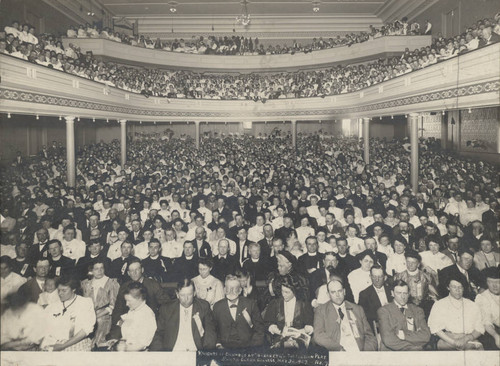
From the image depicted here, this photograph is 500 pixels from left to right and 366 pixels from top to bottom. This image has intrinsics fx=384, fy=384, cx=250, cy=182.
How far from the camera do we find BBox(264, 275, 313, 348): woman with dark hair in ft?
15.8

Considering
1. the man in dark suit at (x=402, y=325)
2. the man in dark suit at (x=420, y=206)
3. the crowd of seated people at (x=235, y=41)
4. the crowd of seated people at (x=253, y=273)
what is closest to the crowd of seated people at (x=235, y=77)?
the crowd of seated people at (x=235, y=41)

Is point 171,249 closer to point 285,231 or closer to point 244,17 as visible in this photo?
point 285,231

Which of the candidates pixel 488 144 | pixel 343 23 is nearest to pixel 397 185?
pixel 488 144

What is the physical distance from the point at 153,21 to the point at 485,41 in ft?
38.9

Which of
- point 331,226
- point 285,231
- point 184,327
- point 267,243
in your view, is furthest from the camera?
point 331,226

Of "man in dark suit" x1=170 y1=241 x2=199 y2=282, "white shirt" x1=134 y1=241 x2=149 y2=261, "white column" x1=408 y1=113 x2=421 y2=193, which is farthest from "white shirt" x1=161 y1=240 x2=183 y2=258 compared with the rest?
"white column" x1=408 y1=113 x2=421 y2=193

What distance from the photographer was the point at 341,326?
189 inches

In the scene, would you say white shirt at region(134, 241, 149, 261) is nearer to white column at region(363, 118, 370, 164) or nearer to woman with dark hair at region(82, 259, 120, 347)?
woman with dark hair at region(82, 259, 120, 347)

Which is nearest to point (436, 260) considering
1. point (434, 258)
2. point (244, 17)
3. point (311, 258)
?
point (434, 258)

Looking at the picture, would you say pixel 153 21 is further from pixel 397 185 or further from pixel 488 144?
pixel 488 144

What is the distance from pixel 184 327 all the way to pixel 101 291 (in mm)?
1405

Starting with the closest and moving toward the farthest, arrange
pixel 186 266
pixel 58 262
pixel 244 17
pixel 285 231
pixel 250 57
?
pixel 58 262
pixel 186 266
pixel 285 231
pixel 244 17
pixel 250 57

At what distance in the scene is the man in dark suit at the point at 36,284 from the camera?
5.02 meters

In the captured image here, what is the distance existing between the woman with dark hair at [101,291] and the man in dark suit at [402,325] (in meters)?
3.56
